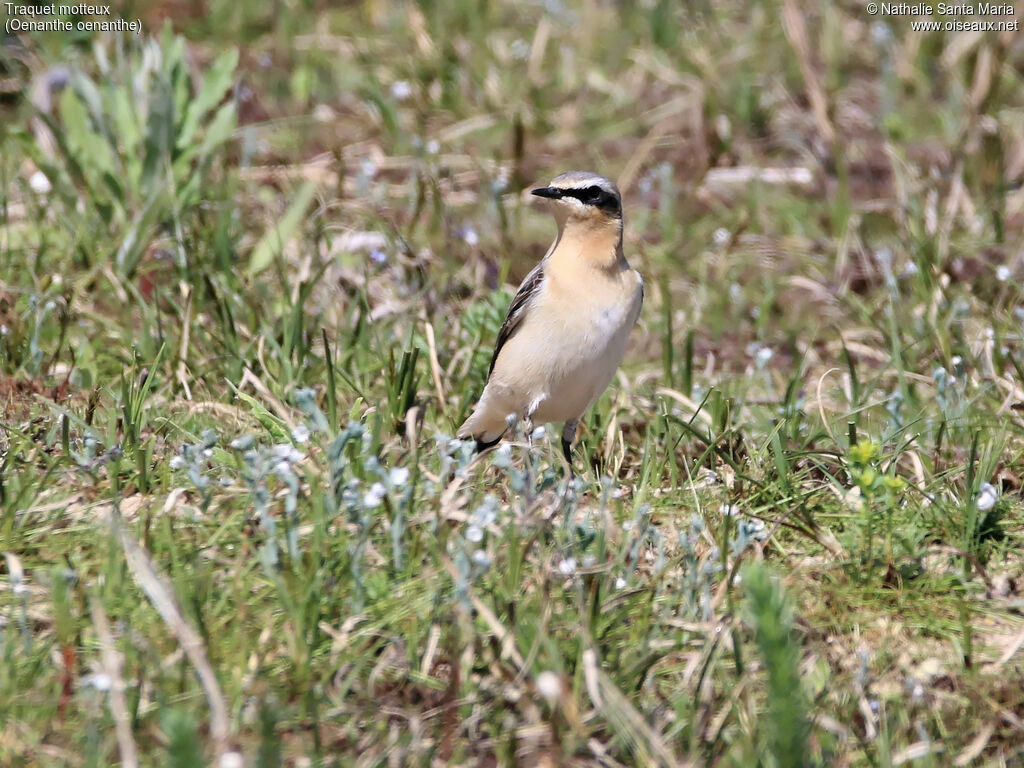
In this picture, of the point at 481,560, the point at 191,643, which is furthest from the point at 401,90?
the point at 191,643

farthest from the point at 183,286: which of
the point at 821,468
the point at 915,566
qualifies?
the point at 915,566

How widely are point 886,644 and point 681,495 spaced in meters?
1.10

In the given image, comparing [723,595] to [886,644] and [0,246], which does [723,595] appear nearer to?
[886,644]

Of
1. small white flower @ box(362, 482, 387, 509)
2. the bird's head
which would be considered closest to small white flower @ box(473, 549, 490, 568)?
small white flower @ box(362, 482, 387, 509)

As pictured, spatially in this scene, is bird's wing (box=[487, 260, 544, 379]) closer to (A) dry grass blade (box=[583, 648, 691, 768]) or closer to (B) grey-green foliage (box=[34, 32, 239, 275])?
(B) grey-green foliage (box=[34, 32, 239, 275])

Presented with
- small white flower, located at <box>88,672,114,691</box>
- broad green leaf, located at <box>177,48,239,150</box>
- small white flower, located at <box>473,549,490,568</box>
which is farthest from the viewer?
broad green leaf, located at <box>177,48,239,150</box>

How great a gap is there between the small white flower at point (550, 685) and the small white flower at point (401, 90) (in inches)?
252

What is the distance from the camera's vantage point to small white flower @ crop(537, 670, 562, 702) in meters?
3.52

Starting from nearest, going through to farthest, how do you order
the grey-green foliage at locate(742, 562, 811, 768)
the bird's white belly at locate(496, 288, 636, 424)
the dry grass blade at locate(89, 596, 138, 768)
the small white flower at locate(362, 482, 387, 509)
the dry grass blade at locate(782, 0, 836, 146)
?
the grey-green foliage at locate(742, 562, 811, 768)
the dry grass blade at locate(89, 596, 138, 768)
the small white flower at locate(362, 482, 387, 509)
the bird's white belly at locate(496, 288, 636, 424)
the dry grass blade at locate(782, 0, 836, 146)

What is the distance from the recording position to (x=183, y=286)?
6.67 meters

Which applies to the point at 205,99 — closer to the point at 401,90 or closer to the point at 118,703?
the point at 401,90

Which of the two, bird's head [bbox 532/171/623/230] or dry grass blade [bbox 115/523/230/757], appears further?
bird's head [bbox 532/171/623/230]

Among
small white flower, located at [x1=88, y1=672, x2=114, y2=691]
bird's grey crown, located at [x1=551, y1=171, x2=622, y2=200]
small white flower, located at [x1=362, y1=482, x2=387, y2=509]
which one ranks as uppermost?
bird's grey crown, located at [x1=551, y1=171, x2=622, y2=200]

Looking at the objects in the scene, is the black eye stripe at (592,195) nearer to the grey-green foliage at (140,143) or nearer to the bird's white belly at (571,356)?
the bird's white belly at (571,356)
